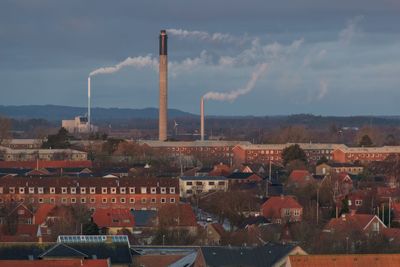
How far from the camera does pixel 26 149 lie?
87.8m

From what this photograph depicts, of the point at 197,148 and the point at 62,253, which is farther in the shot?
the point at 197,148

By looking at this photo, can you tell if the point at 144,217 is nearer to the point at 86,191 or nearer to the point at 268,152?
the point at 86,191

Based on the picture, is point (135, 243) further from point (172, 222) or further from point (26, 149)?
point (26, 149)

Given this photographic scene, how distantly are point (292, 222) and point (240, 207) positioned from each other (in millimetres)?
6198

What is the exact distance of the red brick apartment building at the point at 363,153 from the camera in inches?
3450

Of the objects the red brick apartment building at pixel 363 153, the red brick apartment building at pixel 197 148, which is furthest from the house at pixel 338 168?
the red brick apartment building at pixel 197 148

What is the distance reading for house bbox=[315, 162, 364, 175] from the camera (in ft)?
234

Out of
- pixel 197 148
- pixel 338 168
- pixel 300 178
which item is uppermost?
pixel 197 148

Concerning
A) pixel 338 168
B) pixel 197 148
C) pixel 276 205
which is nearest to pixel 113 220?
pixel 276 205

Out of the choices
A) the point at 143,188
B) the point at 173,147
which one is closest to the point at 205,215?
the point at 143,188

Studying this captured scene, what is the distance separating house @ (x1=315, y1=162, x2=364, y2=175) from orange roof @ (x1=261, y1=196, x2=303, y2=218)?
18952 mm

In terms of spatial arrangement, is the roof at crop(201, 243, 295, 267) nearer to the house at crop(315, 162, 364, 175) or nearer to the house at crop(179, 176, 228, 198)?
the house at crop(179, 176, 228, 198)

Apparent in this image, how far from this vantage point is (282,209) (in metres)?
48.8

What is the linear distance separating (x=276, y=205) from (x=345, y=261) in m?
21.0
